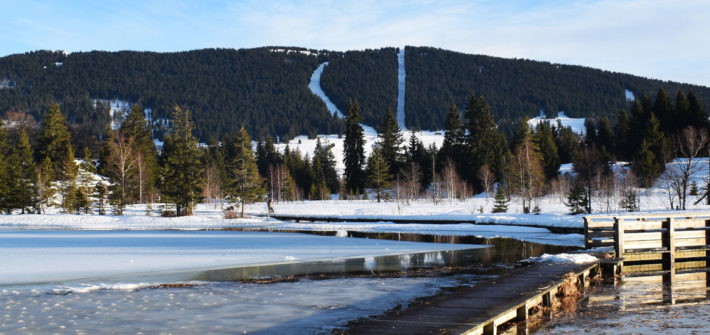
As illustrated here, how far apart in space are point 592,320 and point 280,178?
8460 cm

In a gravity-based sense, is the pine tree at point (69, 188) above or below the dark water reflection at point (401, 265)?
above

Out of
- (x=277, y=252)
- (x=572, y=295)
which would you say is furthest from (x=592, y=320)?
(x=277, y=252)

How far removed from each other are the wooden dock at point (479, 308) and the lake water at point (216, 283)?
1091mm

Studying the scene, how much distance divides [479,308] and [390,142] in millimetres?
77176

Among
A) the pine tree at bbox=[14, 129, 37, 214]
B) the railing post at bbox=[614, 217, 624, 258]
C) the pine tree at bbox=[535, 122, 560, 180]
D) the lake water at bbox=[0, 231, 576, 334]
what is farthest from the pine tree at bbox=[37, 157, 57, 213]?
the pine tree at bbox=[535, 122, 560, 180]

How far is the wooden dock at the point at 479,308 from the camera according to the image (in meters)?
8.41

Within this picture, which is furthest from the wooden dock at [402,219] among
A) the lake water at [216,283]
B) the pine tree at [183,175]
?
the pine tree at [183,175]

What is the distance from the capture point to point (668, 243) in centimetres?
1992

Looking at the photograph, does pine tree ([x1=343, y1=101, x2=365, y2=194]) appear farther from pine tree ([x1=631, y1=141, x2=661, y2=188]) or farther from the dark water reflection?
the dark water reflection

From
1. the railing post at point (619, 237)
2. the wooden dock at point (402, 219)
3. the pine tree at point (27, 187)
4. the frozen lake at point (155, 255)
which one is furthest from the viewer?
the pine tree at point (27, 187)

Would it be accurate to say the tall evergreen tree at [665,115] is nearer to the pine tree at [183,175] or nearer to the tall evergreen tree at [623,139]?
the tall evergreen tree at [623,139]

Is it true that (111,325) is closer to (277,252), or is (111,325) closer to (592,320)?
(592,320)

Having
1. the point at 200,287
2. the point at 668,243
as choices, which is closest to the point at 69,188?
the point at 200,287

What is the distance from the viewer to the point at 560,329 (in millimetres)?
9547
